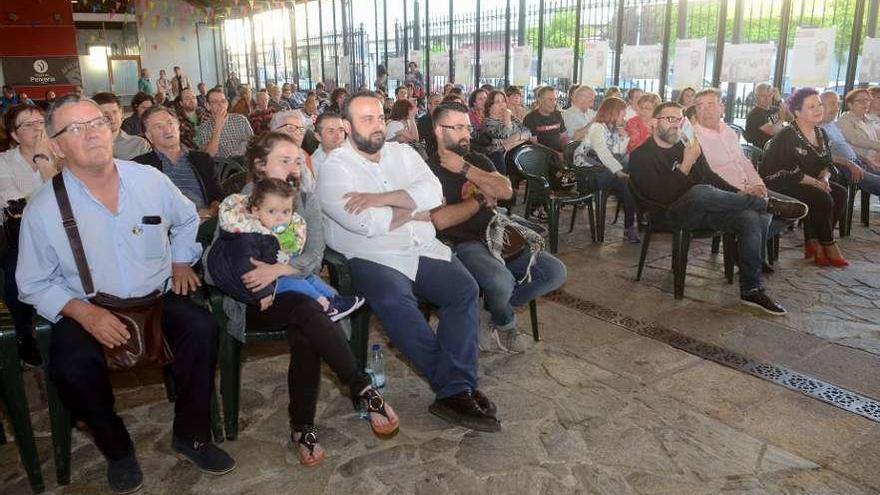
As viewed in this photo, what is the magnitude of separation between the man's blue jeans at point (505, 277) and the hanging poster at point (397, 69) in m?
12.2

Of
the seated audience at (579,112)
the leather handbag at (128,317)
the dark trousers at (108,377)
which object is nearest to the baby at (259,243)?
the dark trousers at (108,377)

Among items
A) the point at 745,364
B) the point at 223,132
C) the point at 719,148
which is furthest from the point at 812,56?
the point at 223,132

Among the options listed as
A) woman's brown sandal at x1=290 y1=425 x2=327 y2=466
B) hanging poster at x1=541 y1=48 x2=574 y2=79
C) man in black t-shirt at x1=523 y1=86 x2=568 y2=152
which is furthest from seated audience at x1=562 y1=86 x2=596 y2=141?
woman's brown sandal at x1=290 y1=425 x2=327 y2=466

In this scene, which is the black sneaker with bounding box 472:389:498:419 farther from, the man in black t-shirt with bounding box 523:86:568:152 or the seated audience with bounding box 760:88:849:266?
the man in black t-shirt with bounding box 523:86:568:152

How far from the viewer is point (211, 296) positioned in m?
2.79

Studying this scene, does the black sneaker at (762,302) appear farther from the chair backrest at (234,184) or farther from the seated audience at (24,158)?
the seated audience at (24,158)

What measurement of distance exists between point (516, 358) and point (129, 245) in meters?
2.04

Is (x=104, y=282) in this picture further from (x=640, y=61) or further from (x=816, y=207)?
(x=640, y=61)

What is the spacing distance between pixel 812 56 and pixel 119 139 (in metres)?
7.03

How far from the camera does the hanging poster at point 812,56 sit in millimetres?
7191

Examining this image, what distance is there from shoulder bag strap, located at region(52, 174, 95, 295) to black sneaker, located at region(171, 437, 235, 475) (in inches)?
28.1

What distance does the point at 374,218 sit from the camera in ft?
10.1

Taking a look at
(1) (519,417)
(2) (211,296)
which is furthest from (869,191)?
(2) (211,296)

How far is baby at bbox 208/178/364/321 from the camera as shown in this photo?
8.82 feet
